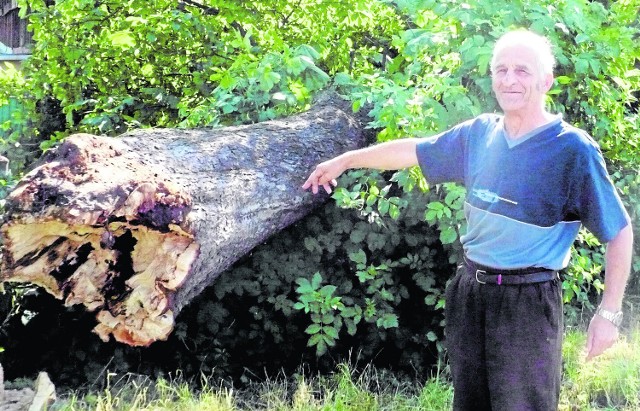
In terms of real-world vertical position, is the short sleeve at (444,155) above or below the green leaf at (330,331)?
above

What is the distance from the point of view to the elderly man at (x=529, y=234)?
2.25 meters

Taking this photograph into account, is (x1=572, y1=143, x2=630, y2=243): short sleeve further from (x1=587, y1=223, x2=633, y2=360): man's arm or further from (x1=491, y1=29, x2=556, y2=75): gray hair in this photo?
(x1=491, y1=29, x2=556, y2=75): gray hair

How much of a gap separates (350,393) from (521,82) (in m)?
1.92

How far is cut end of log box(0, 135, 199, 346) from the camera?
100 inches

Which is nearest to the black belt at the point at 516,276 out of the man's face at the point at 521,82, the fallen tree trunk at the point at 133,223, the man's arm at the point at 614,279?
the man's arm at the point at 614,279

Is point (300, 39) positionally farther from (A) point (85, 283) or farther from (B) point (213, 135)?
(A) point (85, 283)

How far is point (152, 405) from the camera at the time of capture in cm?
343

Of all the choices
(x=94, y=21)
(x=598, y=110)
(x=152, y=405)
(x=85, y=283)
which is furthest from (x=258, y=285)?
(x=94, y=21)

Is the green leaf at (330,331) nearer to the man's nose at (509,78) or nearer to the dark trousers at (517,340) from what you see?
the dark trousers at (517,340)

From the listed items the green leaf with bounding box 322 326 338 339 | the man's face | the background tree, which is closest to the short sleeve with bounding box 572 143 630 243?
the man's face

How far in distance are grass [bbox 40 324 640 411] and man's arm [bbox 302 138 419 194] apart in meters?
1.18

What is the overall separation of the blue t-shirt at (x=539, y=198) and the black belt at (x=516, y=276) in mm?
19

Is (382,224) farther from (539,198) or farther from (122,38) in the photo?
(122,38)

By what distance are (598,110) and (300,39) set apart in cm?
244
